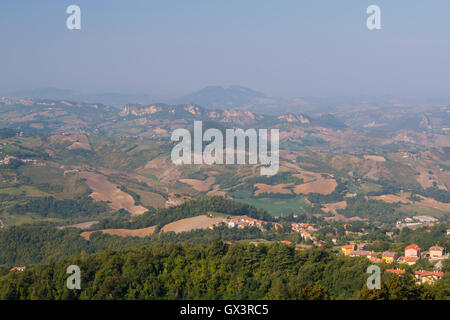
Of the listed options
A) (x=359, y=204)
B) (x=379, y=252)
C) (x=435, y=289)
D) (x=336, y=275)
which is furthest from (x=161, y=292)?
Answer: (x=359, y=204)

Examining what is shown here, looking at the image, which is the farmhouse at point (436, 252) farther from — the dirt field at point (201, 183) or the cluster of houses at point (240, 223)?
the dirt field at point (201, 183)

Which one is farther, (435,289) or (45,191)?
(45,191)

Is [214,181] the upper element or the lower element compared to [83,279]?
lower

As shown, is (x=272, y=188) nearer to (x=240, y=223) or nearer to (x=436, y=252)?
(x=240, y=223)

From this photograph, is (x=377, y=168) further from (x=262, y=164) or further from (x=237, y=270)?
(x=237, y=270)

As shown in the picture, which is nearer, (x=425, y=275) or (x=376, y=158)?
(x=425, y=275)

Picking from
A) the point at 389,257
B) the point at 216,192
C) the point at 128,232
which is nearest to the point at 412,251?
the point at 389,257
